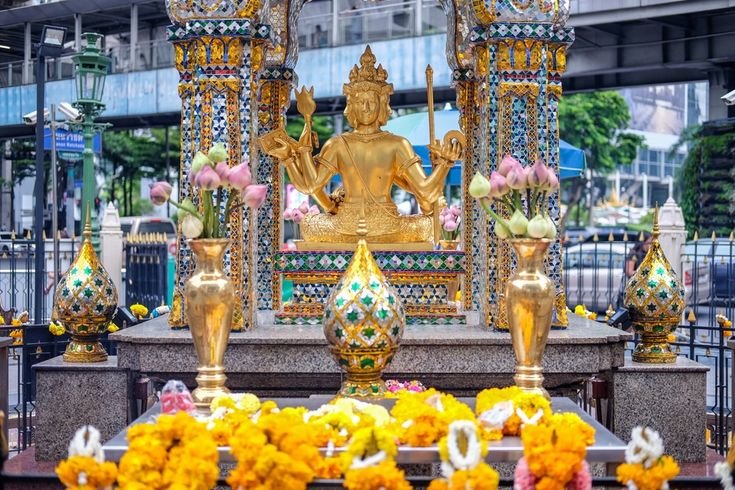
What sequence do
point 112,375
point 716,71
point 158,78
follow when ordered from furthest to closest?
1. point 158,78
2. point 716,71
3. point 112,375

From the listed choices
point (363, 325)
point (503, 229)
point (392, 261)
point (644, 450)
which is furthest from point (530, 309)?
point (392, 261)

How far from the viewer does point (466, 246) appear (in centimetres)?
952

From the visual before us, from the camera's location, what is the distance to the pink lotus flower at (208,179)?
5.41 m

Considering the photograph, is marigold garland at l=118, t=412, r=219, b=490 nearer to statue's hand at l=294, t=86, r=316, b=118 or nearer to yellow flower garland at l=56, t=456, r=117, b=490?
yellow flower garland at l=56, t=456, r=117, b=490

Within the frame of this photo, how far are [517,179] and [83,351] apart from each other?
12.7ft

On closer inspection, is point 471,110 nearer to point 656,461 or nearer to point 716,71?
point 656,461

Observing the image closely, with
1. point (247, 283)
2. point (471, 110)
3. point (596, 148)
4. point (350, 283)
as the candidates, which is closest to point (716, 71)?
point (596, 148)

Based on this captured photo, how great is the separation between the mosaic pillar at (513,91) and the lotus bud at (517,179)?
230 cm

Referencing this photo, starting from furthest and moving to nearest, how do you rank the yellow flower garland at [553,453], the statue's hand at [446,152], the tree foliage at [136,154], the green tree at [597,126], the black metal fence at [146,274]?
the tree foliage at [136,154] → the green tree at [597,126] → the black metal fence at [146,274] → the statue's hand at [446,152] → the yellow flower garland at [553,453]

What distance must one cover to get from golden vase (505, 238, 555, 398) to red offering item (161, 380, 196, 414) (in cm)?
167

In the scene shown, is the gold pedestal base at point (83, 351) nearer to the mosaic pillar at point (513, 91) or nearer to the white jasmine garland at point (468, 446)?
the mosaic pillar at point (513, 91)

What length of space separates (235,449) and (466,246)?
554 cm

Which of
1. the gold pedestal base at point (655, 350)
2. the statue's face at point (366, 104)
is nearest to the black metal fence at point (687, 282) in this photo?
the gold pedestal base at point (655, 350)

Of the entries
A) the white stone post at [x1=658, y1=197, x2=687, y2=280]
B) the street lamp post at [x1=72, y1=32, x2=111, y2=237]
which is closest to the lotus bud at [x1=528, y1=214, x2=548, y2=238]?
the street lamp post at [x1=72, y1=32, x2=111, y2=237]
